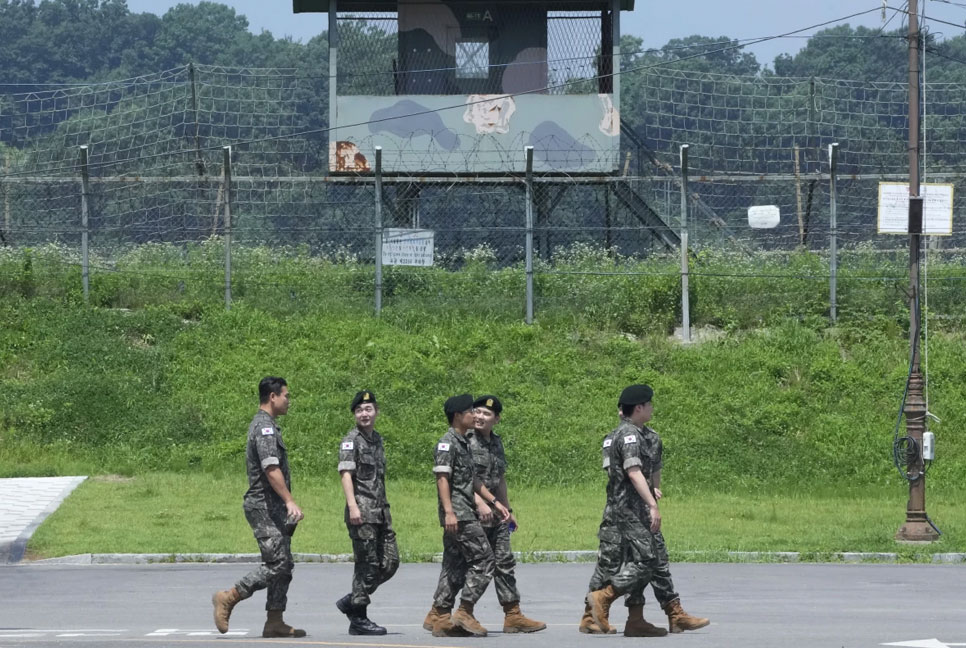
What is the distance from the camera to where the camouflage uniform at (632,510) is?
11.5m

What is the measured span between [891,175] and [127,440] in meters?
13.4

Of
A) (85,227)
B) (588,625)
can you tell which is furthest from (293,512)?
(85,227)

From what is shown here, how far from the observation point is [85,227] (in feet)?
87.2

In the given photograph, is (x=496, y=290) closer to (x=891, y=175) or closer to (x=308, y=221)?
(x=308, y=221)

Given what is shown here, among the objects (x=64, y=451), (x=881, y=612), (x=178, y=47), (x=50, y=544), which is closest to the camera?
(x=881, y=612)

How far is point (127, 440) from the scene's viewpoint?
22.6 meters

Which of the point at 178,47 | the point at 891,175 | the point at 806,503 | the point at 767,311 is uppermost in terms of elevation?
the point at 178,47

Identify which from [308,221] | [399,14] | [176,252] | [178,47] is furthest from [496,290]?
[178,47]

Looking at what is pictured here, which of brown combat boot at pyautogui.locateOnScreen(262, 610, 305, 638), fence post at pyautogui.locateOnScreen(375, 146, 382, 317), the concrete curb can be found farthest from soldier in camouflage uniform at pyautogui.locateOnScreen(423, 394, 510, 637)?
fence post at pyautogui.locateOnScreen(375, 146, 382, 317)

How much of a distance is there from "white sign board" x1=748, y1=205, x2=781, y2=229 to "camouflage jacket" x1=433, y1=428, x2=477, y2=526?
53.6 feet

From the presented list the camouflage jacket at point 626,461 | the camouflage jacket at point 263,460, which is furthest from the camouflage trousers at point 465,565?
the camouflage jacket at point 263,460

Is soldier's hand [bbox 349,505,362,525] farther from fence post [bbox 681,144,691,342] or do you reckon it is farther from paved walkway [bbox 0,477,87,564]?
fence post [bbox 681,144,691,342]

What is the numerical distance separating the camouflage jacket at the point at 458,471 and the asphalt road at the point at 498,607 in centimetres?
90

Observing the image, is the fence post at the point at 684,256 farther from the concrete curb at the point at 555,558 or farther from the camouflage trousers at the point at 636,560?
the camouflage trousers at the point at 636,560
